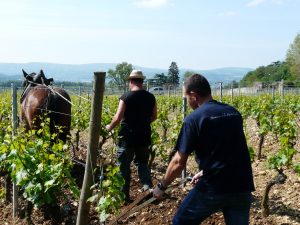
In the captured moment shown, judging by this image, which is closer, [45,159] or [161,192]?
[161,192]

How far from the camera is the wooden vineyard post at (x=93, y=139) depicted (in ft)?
Answer: 10.8

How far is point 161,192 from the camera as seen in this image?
11.3 feet

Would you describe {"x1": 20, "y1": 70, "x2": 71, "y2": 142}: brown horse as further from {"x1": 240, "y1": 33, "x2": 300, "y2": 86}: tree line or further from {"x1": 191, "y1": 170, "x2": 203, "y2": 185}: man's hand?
{"x1": 240, "y1": 33, "x2": 300, "y2": 86}: tree line

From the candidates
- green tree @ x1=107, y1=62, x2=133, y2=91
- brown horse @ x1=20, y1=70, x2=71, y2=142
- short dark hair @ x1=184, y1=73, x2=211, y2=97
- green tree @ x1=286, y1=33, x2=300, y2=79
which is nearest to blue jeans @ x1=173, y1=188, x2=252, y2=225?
short dark hair @ x1=184, y1=73, x2=211, y2=97

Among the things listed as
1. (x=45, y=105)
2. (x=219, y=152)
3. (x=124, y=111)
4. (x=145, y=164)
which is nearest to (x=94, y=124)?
(x=219, y=152)

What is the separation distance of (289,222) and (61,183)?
2863 millimetres

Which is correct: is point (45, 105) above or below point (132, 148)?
above

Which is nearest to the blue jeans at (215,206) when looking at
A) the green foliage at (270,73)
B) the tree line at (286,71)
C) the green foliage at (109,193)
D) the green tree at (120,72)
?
the green foliage at (109,193)

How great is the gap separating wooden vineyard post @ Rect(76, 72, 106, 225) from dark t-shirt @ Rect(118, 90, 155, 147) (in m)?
2.17

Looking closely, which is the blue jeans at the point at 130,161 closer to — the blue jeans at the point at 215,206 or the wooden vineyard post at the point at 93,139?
the wooden vineyard post at the point at 93,139

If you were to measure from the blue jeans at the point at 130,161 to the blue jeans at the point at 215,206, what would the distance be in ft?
7.91

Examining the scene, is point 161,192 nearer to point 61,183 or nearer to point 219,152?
point 219,152

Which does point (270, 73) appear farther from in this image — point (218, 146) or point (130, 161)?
point (218, 146)

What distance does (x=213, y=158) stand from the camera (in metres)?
3.27
